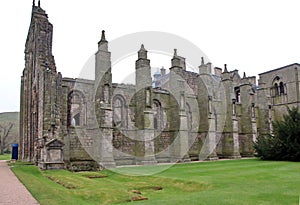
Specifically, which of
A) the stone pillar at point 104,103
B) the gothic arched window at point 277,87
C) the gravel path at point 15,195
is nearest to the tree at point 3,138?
the stone pillar at point 104,103

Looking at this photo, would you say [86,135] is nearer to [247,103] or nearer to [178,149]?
[178,149]

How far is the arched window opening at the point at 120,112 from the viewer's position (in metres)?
23.5

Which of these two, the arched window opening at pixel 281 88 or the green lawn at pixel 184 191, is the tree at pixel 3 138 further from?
the arched window opening at pixel 281 88

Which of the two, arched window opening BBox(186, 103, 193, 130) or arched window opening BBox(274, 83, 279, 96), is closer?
arched window opening BBox(186, 103, 193, 130)

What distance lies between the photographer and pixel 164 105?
84.5 ft

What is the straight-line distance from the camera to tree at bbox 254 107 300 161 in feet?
73.1

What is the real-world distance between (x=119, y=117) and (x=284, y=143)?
13.5m

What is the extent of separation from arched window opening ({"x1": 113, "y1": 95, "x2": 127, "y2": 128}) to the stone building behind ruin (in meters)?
0.08

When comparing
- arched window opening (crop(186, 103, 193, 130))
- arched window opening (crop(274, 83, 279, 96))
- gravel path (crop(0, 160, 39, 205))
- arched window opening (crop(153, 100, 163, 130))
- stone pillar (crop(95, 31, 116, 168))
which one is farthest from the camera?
arched window opening (crop(274, 83, 279, 96))

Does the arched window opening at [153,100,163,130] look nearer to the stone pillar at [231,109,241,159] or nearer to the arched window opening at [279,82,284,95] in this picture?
the stone pillar at [231,109,241,159]

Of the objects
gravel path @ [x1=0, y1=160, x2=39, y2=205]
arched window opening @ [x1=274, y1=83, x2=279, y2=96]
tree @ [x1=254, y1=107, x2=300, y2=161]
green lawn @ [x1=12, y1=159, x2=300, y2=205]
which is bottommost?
green lawn @ [x1=12, y1=159, x2=300, y2=205]

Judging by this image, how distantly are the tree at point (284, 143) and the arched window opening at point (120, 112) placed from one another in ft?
38.7

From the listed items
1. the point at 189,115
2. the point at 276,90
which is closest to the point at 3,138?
the point at 189,115

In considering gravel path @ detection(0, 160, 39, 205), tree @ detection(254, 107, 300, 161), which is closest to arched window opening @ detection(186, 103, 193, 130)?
tree @ detection(254, 107, 300, 161)
